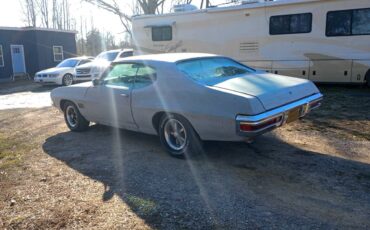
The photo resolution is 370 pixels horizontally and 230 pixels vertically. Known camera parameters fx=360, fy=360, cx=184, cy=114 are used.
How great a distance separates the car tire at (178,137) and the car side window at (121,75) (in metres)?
0.94

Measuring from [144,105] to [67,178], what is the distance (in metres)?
1.46

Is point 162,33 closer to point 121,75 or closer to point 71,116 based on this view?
point 71,116

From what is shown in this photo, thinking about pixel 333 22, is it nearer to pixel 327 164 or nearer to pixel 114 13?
pixel 327 164

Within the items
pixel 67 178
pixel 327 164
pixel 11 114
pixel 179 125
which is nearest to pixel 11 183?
pixel 67 178

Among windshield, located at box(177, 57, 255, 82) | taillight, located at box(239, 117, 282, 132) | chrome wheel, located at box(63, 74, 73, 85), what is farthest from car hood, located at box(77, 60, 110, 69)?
taillight, located at box(239, 117, 282, 132)

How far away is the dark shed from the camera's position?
75.0 ft

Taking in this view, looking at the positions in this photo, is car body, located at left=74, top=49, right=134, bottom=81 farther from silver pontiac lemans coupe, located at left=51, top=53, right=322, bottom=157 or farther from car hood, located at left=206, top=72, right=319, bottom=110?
car hood, located at left=206, top=72, right=319, bottom=110

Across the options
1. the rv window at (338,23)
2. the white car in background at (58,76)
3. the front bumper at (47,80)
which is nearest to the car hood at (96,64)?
the white car in background at (58,76)

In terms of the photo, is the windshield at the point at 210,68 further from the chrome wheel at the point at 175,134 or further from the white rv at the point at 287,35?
the white rv at the point at 287,35

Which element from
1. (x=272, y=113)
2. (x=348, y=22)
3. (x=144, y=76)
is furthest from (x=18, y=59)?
(x=272, y=113)

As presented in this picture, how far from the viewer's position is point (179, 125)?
498 centimetres

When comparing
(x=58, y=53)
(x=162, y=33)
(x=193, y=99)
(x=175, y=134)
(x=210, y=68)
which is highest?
(x=162, y=33)

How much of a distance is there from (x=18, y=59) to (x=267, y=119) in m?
23.5

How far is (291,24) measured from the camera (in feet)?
37.9
